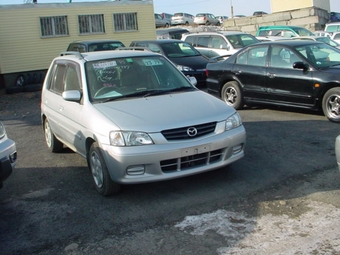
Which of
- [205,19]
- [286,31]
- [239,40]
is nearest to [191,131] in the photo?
[239,40]

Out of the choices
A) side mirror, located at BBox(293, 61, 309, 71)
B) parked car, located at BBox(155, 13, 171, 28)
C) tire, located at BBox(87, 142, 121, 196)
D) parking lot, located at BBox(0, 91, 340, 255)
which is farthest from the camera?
parked car, located at BBox(155, 13, 171, 28)

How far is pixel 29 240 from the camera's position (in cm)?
460

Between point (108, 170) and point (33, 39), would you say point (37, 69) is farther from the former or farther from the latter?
point (108, 170)

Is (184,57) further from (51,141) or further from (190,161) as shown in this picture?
(190,161)

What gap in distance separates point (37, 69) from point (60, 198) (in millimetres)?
16791

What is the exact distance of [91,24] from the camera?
23016 millimetres

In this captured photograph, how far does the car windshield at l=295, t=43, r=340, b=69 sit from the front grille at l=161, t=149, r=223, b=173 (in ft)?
14.6

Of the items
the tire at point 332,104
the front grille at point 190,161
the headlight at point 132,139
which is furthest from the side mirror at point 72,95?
the tire at point 332,104

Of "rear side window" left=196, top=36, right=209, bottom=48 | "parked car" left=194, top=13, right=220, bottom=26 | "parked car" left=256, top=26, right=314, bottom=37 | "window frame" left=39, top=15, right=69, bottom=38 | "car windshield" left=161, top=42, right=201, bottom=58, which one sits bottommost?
"car windshield" left=161, top=42, right=201, bottom=58

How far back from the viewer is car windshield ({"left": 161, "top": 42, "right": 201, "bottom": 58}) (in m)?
15.5

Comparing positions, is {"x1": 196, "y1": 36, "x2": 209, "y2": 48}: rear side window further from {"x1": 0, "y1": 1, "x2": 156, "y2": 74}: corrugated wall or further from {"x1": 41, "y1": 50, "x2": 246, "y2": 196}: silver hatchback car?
{"x1": 41, "y1": 50, "x2": 246, "y2": 196}: silver hatchback car

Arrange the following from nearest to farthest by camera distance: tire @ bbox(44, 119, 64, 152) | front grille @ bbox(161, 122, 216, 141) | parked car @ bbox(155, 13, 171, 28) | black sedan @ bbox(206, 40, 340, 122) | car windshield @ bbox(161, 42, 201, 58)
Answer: front grille @ bbox(161, 122, 216, 141) < tire @ bbox(44, 119, 64, 152) < black sedan @ bbox(206, 40, 340, 122) < car windshield @ bbox(161, 42, 201, 58) < parked car @ bbox(155, 13, 171, 28)

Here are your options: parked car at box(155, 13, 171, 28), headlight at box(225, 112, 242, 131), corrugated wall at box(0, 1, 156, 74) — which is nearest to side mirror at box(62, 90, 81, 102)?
headlight at box(225, 112, 242, 131)

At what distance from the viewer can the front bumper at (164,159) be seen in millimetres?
Answer: 5168
